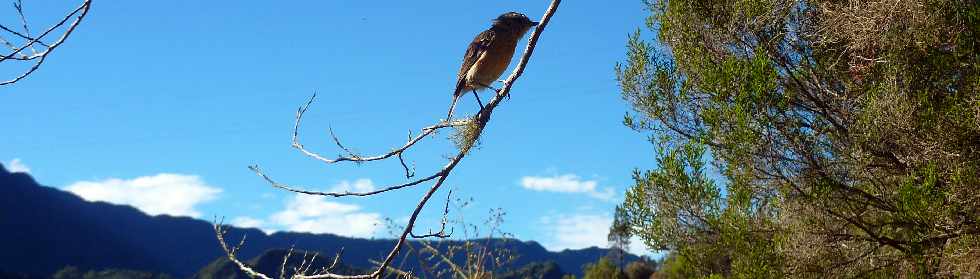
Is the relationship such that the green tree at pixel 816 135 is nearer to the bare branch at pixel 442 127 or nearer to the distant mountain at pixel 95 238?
the bare branch at pixel 442 127

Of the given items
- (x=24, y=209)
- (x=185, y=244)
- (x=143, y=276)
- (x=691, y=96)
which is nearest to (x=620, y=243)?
(x=691, y=96)

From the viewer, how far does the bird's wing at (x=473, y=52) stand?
18.8 ft

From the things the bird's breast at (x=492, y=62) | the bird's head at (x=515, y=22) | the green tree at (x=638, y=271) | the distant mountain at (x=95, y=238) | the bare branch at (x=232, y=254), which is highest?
the distant mountain at (x=95, y=238)

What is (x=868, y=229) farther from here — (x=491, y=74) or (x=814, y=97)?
(x=491, y=74)

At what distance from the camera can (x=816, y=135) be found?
1015 centimetres

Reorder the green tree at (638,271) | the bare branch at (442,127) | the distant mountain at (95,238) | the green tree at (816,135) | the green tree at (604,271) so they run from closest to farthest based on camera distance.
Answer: the bare branch at (442,127) → the green tree at (816,135) → the green tree at (604,271) → the green tree at (638,271) → the distant mountain at (95,238)

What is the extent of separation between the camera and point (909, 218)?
8461 mm

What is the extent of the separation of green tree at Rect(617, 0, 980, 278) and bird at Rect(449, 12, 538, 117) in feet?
14.6

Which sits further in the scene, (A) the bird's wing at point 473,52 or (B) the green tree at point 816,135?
(B) the green tree at point 816,135

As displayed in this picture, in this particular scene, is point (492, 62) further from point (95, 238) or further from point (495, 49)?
point (95, 238)

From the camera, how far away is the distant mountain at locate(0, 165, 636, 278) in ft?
→ 481

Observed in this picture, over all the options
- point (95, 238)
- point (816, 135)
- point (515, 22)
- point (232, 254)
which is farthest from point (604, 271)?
point (95, 238)

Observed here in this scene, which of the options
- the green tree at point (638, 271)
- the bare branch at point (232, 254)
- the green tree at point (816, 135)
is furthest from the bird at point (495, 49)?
the green tree at point (638, 271)

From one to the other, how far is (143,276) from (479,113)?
128 metres
